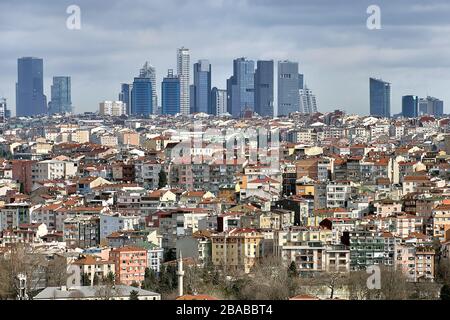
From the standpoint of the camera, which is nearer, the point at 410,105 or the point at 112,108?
the point at 410,105

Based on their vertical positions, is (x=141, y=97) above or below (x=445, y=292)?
above

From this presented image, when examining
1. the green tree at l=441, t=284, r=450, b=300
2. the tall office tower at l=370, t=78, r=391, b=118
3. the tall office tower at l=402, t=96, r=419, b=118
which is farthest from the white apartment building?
the green tree at l=441, t=284, r=450, b=300

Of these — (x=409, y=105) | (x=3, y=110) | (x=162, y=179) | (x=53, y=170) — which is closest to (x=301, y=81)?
(x=162, y=179)

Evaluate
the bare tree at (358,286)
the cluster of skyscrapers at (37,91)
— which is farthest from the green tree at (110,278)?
the cluster of skyscrapers at (37,91)

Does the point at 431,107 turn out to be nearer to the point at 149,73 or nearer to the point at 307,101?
the point at 307,101

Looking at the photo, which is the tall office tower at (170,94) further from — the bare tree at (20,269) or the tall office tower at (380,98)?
the bare tree at (20,269)

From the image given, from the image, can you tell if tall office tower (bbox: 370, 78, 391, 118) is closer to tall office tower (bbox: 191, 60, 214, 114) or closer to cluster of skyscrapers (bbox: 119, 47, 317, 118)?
cluster of skyscrapers (bbox: 119, 47, 317, 118)
